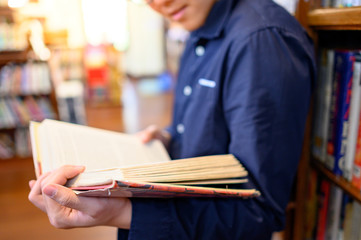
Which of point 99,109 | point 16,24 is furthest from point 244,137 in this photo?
point 99,109

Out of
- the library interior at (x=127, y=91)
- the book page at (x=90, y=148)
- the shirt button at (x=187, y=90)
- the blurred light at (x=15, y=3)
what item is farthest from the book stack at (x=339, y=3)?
the blurred light at (x=15, y=3)

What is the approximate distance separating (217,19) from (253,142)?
342 millimetres

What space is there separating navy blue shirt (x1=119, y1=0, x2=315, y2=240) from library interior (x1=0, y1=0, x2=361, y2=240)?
10 centimetres

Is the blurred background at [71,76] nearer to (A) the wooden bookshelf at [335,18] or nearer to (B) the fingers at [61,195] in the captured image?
(A) the wooden bookshelf at [335,18]

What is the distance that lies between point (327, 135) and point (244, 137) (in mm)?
409

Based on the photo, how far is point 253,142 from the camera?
648 millimetres

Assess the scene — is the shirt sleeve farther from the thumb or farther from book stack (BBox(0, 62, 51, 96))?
book stack (BBox(0, 62, 51, 96))

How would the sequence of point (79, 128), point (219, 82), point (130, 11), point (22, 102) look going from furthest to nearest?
point (130, 11), point (22, 102), point (79, 128), point (219, 82)

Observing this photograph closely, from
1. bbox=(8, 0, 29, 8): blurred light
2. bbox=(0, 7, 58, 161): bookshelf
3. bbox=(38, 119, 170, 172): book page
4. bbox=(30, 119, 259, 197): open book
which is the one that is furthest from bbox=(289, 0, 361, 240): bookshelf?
bbox=(8, 0, 29, 8): blurred light

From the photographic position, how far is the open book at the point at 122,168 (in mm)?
526

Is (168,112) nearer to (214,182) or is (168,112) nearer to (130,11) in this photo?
(130,11)

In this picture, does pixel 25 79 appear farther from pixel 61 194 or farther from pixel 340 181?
pixel 340 181

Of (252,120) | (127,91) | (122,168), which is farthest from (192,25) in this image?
(127,91)

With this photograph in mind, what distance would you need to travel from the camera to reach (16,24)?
119 inches
